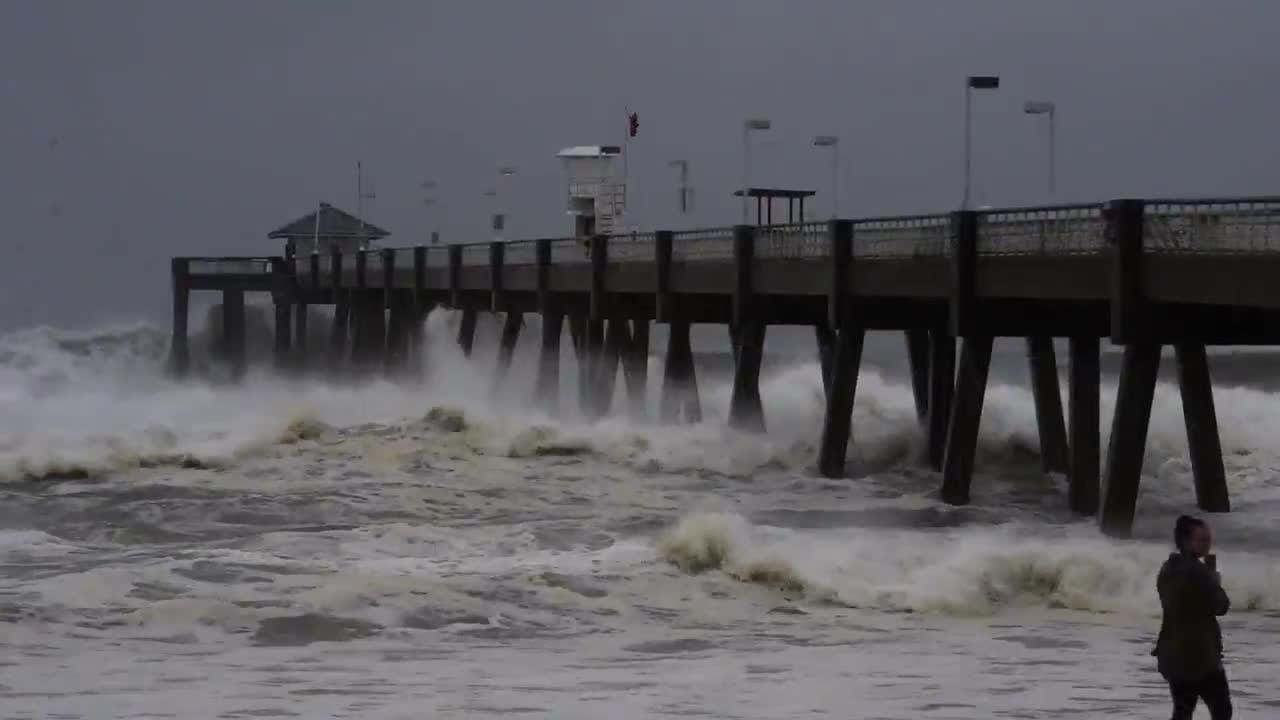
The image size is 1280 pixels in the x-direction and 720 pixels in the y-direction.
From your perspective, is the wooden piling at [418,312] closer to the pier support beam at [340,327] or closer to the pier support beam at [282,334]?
the pier support beam at [340,327]

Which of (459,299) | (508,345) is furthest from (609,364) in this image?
(459,299)

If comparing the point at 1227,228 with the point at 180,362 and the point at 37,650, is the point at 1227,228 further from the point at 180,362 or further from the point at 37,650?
the point at 180,362

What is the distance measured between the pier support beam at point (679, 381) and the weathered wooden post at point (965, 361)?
12273 mm

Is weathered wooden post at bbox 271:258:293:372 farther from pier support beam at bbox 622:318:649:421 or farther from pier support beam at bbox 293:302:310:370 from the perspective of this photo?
pier support beam at bbox 622:318:649:421

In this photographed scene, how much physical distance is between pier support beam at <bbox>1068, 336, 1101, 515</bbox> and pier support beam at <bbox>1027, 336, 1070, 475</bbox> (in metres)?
4.65

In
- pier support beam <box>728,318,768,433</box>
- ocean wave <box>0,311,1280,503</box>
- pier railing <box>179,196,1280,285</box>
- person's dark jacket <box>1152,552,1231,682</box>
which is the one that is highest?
pier railing <box>179,196,1280,285</box>

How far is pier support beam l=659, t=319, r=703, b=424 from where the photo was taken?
142 feet

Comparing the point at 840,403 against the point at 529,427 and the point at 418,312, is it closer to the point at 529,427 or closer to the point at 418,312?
the point at 529,427

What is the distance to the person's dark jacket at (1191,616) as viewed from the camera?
11.8 meters

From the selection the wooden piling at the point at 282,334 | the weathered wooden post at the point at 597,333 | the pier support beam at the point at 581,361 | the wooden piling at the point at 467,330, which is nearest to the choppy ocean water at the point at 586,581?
the weathered wooden post at the point at 597,333

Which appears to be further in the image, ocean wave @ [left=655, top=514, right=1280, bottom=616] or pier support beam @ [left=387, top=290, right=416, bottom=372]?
pier support beam @ [left=387, top=290, right=416, bottom=372]

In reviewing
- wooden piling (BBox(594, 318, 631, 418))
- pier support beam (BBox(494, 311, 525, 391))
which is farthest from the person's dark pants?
pier support beam (BBox(494, 311, 525, 391))

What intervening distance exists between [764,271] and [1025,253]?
9.99 m

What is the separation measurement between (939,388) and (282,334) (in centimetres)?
4376
